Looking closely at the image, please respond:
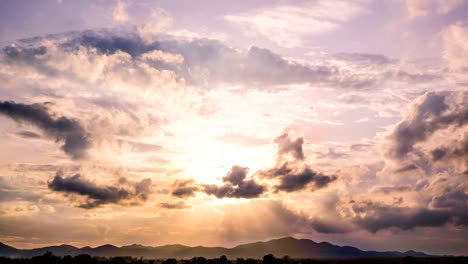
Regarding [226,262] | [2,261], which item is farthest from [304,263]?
[2,261]

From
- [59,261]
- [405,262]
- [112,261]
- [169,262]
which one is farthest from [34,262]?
[405,262]

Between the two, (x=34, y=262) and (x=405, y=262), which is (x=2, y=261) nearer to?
(x=34, y=262)

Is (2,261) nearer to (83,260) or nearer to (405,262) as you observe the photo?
(83,260)

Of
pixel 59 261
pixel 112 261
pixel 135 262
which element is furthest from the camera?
pixel 135 262

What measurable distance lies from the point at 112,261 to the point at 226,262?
41470 mm

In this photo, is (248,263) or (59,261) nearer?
(59,261)

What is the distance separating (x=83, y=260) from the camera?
17238cm

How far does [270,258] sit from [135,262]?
51835mm

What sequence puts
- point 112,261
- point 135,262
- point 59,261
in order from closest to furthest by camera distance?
1. point 59,261
2. point 112,261
3. point 135,262

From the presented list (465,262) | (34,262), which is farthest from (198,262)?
(465,262)

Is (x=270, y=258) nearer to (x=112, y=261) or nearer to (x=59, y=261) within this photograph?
(x=112, y=261)

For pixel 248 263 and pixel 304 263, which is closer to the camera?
pixel 248 263

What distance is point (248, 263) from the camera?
176 m

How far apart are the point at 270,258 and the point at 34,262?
81224mm
